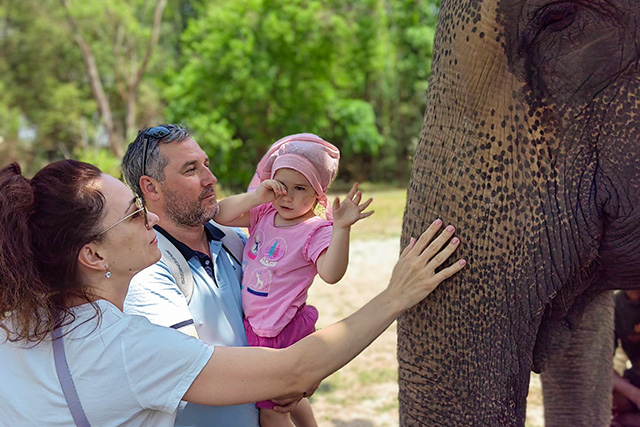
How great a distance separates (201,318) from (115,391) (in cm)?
60

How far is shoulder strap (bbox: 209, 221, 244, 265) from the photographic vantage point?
261 centimetres

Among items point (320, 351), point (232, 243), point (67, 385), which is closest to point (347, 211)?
point (320, 351)

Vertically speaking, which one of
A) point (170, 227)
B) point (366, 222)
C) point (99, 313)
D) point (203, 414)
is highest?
point (366, 222)

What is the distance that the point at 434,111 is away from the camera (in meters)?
1.90

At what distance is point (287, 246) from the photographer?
7.83 feet

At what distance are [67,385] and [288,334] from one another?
89 cm

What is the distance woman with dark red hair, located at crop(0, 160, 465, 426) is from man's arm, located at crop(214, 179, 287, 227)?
0.54 m

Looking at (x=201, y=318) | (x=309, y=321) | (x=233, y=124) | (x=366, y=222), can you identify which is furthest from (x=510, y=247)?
(x=233, y=124)

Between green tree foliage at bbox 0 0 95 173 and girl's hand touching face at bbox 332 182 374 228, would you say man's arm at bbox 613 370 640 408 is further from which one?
green tree foliage at bbox 0 0 95 173

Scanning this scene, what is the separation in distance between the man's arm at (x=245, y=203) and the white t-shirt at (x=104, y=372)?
0.73 m

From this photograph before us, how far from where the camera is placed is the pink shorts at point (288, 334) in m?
2.39

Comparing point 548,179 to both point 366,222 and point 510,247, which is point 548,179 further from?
point 366,222

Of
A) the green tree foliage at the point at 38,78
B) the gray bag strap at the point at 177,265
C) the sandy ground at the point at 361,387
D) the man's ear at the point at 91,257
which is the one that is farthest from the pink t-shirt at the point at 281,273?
the green tree foliage at the point at 38,78

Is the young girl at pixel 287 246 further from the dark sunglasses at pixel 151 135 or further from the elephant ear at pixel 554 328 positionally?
the elephant ear at pixel 554 328
